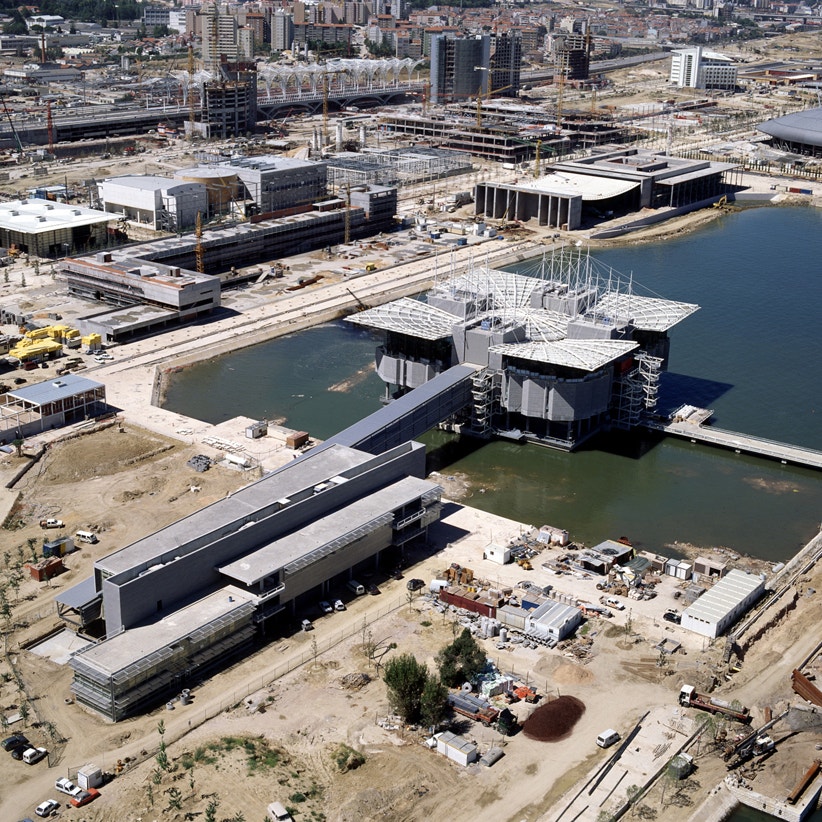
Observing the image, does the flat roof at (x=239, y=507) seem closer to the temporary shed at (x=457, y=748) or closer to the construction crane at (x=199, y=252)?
the temporary shed at (x=457, y=748)

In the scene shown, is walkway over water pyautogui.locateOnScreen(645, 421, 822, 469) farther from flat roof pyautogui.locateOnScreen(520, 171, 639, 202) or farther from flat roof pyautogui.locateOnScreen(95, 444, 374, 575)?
flat roof pyautogui.locateOnScreen(520, 171, 639, 202)

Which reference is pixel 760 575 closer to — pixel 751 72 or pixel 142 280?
pixel 142 280

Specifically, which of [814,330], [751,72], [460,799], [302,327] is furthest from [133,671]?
[751,72]

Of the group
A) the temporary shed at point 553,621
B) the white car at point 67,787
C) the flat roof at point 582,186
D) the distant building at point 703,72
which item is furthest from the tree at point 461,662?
the distant building at point 703,72

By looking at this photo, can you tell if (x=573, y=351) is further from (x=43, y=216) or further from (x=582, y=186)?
(x=582, y=186)

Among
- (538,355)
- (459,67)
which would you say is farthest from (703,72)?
(538,355)

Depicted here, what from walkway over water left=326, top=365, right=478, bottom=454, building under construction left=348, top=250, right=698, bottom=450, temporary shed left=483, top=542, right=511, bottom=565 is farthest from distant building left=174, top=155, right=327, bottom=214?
temporary shed left=483, top=542, right=511, bottom=565

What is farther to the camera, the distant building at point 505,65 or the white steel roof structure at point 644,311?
the distant building at point 505,65
